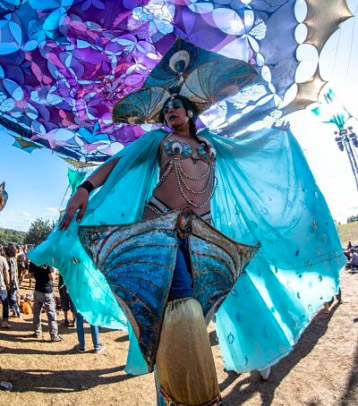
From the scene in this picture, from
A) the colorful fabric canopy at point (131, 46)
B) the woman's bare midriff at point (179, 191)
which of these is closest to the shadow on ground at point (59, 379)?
the woman's bare midriff at point (179, 191)

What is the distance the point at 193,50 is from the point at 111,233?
161cm

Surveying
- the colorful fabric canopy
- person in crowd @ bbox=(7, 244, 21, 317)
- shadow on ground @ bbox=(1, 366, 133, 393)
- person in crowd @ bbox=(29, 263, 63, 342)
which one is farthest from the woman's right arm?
person in crowd @ bbox=(7, 244, 21, 317)

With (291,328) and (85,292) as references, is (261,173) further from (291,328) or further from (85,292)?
(85,292)

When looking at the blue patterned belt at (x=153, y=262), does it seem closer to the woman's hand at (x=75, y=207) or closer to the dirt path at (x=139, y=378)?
the woman's hand at (x=75, y=207)

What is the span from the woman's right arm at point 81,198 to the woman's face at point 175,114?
52cm

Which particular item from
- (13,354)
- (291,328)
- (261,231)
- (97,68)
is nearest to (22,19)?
(97,68)

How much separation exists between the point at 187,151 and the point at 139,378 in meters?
3.03

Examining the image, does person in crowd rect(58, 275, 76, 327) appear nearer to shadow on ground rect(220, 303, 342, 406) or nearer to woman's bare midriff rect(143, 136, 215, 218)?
shadow on ground rect(220, 303, 342, 406)

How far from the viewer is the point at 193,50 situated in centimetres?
232

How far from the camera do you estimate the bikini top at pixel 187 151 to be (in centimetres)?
197

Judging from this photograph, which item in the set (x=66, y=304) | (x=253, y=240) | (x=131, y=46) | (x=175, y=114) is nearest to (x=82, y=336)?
(x=66, y=304)

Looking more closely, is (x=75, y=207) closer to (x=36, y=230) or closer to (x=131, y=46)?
(x=131, y=46)

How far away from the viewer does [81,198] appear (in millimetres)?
1678

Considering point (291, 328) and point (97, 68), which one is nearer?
point (291, 328)
